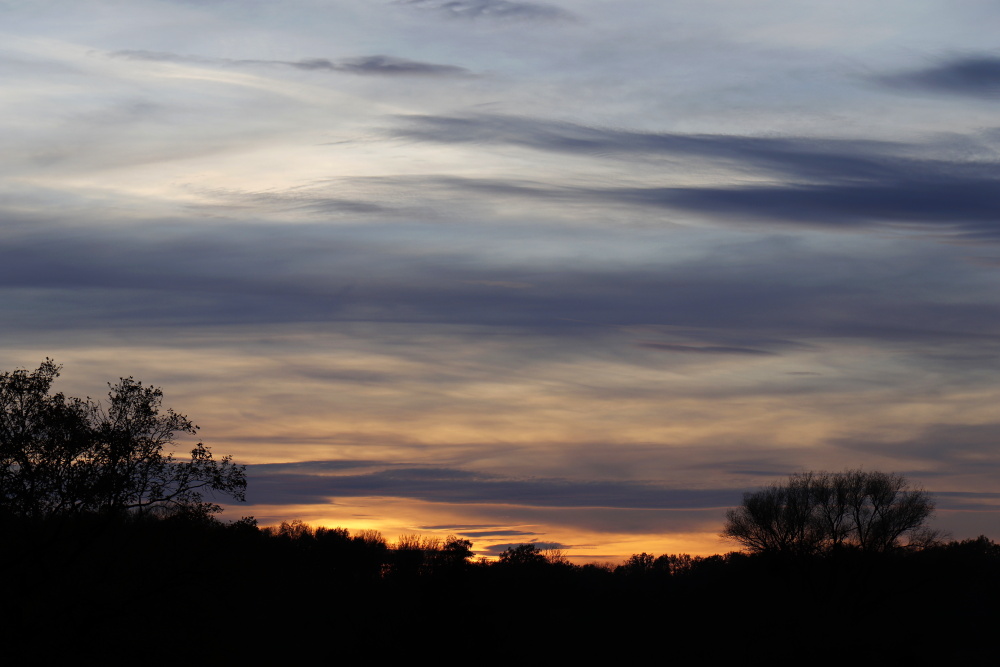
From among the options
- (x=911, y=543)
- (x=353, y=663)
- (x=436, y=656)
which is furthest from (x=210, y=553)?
(x=911, y=543)

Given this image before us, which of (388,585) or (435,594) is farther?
(388,585)

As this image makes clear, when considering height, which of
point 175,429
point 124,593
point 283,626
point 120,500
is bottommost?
point 283,626

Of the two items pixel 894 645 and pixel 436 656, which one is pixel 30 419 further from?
pixel 894 645

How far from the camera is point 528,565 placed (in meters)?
102

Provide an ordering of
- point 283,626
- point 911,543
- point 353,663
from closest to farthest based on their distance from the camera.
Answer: point 353,663, point 283,626, point 911,543

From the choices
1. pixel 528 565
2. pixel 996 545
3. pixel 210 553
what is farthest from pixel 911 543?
pixel 210 553

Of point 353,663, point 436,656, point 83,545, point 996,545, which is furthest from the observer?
point 996,545

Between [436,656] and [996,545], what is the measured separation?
105 m

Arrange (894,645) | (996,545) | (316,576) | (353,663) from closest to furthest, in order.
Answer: (353,663) → (894,645) → (316,576) → (996,545)

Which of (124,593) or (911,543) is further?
(911,543)

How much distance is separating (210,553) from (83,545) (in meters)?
4.14

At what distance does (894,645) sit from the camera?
8000cm

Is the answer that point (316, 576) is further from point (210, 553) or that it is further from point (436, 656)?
point (210, 553)

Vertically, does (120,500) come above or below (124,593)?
above
